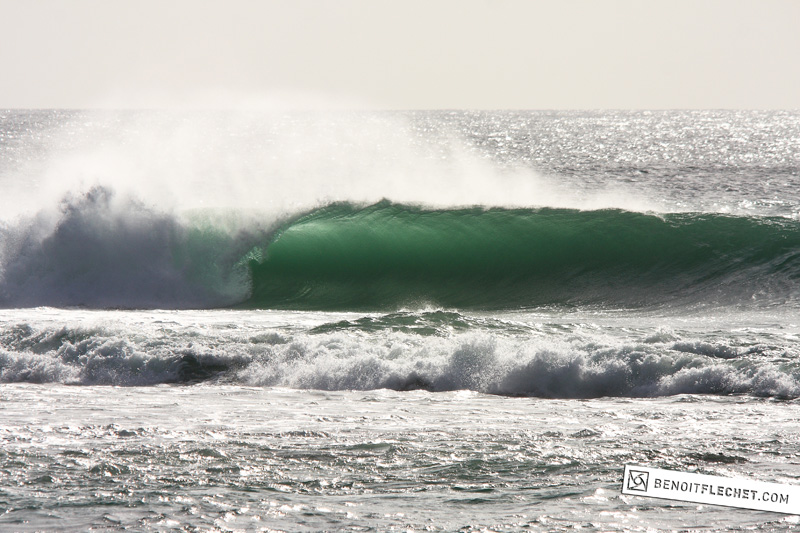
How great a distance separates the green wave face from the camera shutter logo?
758 cm

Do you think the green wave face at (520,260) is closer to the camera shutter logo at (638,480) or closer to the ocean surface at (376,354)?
the ocean surface at (376,354)

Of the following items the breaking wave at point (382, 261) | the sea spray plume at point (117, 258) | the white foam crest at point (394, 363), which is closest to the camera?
the white foam crest at point (394, 363)

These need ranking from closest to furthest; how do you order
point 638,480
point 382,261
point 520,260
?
point 638,480 < point 520,260 < point 382,261

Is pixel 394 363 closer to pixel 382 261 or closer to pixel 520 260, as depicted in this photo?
pixel 382 261

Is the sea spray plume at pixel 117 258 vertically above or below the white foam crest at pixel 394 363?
above

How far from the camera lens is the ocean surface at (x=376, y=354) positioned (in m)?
4.65

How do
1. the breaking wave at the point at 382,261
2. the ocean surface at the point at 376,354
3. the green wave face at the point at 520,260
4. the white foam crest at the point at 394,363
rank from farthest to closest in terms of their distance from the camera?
the breaking wave at the point at 382,261
the green wave face at the point at 520,260
the white foam crest at the point at 394,363
the ocean surface at the point at 376,354

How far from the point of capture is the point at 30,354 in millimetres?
9016

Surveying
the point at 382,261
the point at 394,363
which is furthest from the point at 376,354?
the point at 382,261

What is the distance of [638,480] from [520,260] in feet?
32.8

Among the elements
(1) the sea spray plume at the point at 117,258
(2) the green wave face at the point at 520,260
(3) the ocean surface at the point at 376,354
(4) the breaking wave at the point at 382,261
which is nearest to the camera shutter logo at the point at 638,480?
(3) the ocean surface at the point at 376,354

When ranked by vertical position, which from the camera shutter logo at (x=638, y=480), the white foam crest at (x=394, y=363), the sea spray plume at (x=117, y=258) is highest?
the sea spray plume at (x=117, y=258)

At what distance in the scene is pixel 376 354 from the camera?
28.2 ft

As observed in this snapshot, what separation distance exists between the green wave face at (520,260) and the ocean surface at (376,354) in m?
0.06
